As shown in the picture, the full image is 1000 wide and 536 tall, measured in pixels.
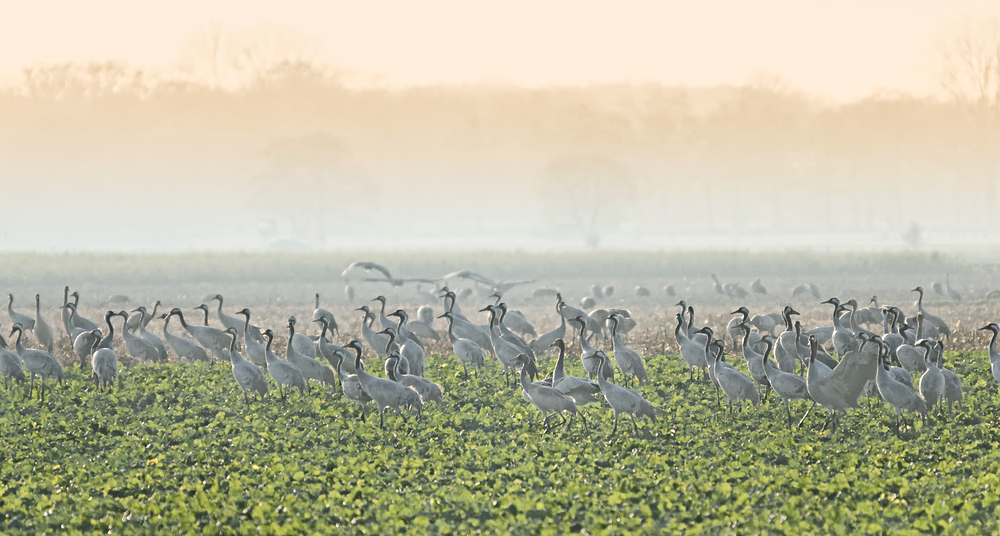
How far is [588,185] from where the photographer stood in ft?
442

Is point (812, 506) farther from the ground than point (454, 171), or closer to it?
closer to it

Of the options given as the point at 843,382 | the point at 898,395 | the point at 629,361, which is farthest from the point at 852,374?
the point at 629,361

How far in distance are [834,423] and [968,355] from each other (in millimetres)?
8597

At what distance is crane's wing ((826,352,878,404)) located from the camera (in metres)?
15.1

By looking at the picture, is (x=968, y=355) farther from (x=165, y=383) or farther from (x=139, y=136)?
(x=139, y=136)

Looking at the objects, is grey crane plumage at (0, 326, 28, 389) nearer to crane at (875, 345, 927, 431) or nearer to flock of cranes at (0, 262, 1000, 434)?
flock of cranes at (0, 262, 1000, 434)

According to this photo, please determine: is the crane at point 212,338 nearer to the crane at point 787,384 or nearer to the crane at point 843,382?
the crane at point 787,384

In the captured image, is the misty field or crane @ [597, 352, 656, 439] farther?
crane @ [597, 352, 656, 439]

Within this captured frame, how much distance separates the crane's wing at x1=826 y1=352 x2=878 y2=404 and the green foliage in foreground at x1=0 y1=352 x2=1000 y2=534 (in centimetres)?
58

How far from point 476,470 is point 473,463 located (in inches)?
9.2

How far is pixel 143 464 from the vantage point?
13.4 m

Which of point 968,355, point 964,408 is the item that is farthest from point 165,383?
point 968,355

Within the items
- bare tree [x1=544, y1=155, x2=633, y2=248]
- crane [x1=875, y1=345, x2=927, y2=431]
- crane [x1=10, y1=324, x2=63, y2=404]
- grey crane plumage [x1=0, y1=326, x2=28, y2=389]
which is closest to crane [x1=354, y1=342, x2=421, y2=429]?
crane [x1=10, y1=324, x2=63, y2=404]

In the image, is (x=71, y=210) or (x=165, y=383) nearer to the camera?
(x=165, y=383)
